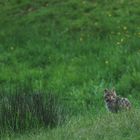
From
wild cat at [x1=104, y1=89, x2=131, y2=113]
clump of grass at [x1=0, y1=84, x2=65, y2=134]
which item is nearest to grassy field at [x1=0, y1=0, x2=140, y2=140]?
clump of grass at [x1=0, y1=84, x2=65, y2=134]

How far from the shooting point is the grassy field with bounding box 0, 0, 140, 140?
11883 mm

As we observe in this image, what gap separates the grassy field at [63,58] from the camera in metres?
11.9

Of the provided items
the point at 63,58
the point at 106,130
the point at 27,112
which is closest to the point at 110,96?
the point at 27,112

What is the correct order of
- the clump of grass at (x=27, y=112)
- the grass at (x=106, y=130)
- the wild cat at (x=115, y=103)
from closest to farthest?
the grass at (x=106, y=130)
the clump of grass at (x=27, y=112)
the wild cat at (x=115, y=103)

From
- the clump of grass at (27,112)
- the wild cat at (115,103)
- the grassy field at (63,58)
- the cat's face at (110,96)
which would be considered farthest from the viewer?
the cat's face at (110,96)

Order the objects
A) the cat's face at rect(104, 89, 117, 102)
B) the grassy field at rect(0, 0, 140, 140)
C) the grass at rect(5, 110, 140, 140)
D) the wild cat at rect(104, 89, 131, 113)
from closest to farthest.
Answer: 1. the grass at rect(5, 110, 140, 140)
2. the grassy field at rect(0, 0, 140, 140)
3. the wild cat at rect(104, 89, 131, 113)
4. the cat's face at rect(104, 89, 117, 102)

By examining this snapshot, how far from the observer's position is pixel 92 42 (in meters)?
19.1

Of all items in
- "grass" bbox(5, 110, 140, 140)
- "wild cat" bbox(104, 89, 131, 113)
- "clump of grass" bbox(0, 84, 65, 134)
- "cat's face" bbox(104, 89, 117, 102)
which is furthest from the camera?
"cat's face" bbox(104, 89, 117, 102)

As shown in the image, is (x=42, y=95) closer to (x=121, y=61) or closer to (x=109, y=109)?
(x=109, y=109)

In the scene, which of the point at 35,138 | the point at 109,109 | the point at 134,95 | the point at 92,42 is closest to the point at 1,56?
the point at 92,42

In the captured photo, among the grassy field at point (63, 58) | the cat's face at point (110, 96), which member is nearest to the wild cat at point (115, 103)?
the cat's face at point (110, 96)

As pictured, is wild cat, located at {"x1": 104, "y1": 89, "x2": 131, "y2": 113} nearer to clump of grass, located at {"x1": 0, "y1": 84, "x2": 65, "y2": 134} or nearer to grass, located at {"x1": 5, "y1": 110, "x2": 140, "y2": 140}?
clump of grass, located at {"x1": 0, "y1": 84, "x2": 65, "y2": 134}

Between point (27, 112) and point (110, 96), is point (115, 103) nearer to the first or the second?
point (110, 96)

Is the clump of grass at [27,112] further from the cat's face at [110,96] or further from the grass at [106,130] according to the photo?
the grass at [106,130]
